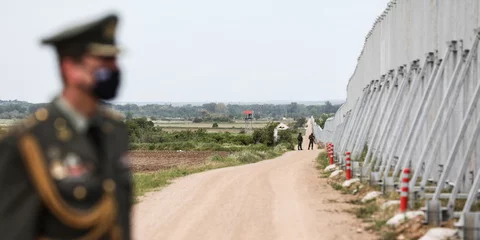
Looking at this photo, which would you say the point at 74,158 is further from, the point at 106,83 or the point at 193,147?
the point at 193,147

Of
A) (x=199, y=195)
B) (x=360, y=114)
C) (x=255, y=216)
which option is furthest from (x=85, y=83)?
(x=360, y=114)

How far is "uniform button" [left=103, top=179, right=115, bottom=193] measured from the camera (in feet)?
9.97

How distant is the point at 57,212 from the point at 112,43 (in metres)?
0.70

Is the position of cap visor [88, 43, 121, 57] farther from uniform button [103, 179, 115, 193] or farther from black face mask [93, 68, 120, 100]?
uniform button [103, 179, 115, 193]

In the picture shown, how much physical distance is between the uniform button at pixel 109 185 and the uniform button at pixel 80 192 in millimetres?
109

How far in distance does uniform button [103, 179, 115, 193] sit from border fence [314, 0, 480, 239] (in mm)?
9838

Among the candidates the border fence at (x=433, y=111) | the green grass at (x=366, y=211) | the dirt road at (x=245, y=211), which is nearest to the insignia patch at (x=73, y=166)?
the border fence at (x=433, y=111)

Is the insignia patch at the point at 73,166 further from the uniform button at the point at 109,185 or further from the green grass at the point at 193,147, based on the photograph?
the green grass at the point at 193,147

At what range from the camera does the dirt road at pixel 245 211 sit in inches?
590

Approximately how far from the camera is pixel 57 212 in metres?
2.90

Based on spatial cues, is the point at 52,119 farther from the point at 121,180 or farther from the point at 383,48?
the point at 383,48

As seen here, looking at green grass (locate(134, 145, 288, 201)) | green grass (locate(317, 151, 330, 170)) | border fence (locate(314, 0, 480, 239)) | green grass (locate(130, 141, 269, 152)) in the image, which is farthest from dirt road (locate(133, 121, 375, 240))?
green grass (locate(130, 141, 269, 152))

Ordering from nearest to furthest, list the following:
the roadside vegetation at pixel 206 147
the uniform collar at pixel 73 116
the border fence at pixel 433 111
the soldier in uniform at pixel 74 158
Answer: the soldier in uniform at pixel 74 158, the uniform collar at pixel 73 116, the border fence at pixel 433 111, the roadside vegetation at pixel 206 147

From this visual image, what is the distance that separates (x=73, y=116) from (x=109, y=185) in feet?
0.97
